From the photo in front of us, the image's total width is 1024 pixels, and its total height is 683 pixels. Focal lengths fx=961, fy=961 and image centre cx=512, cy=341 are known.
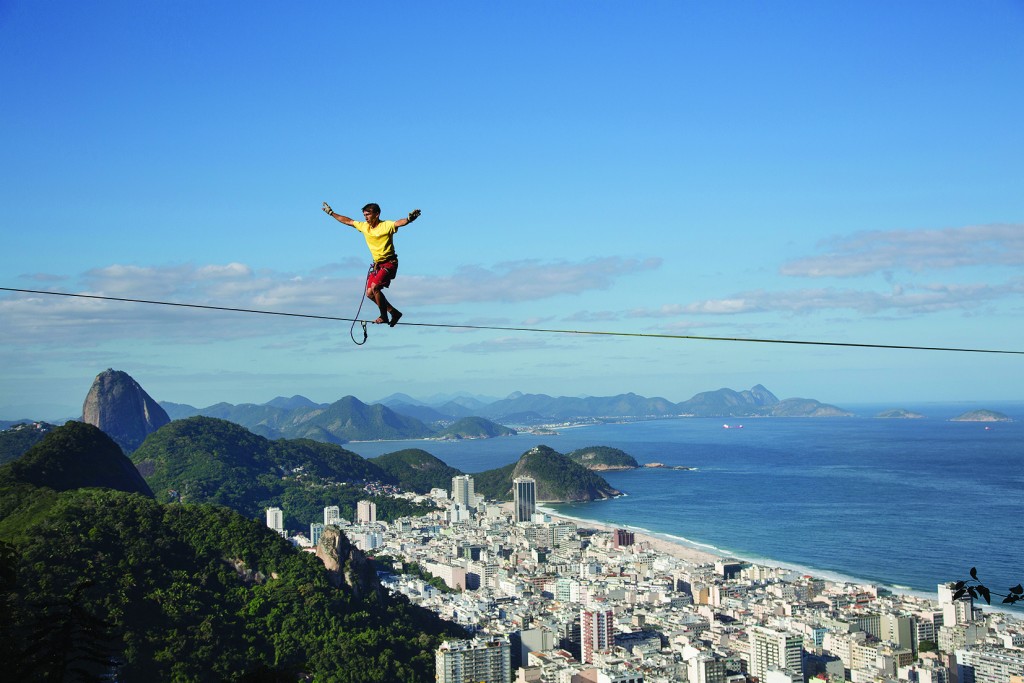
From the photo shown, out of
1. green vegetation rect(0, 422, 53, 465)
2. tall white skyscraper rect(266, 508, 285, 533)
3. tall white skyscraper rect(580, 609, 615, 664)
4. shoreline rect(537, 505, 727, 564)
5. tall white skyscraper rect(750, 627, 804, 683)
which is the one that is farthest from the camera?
→ green vegetation rect(0, 422, 53, 465)

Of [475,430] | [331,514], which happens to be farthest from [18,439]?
[475,430]

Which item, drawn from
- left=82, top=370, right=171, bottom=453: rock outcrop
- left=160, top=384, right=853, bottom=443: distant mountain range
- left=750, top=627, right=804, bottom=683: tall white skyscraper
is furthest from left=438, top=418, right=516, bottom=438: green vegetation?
left=750, top=627, right=804, bottom=683: tall white skyscraper

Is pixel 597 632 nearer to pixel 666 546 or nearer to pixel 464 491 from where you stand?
pixel 666 546

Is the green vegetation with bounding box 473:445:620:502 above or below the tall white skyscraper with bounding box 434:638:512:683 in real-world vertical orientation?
below

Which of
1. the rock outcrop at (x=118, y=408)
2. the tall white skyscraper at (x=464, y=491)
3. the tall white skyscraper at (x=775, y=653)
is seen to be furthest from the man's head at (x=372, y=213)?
the rock outcrop at (x=118, y=408)

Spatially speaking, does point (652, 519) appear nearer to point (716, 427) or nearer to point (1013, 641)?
point (1013, 641)

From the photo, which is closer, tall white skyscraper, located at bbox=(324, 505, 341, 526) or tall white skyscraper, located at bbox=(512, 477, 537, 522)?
tall white skyscraper, located at bbox=(324, 505, 341, 526)

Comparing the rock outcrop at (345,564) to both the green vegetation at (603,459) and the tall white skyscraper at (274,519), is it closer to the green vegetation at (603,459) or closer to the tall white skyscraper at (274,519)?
the tall white skyscraper at (274,519)

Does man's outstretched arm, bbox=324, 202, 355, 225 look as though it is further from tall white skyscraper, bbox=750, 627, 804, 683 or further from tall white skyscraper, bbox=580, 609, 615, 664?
tall white skyscraper, bbox=580, 609, 615, 664
